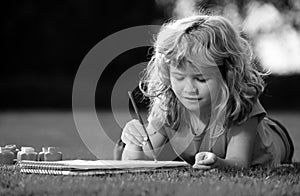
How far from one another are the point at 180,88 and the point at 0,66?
7.42m

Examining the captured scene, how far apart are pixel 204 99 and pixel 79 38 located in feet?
24.5

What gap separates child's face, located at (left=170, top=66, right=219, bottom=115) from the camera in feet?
6.31

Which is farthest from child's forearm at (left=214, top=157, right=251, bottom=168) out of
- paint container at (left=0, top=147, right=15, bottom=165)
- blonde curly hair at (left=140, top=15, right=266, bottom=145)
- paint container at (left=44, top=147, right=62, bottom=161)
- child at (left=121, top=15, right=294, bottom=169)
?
paint container at (left=0, top=147, right=15, bottom=165)

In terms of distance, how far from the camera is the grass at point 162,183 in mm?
1370

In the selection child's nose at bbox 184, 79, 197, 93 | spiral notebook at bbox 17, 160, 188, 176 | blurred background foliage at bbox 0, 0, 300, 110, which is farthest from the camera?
blurred background foliage at bbox 0, 0, 300, 110

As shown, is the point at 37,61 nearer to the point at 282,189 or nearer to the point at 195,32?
the point at 195,32

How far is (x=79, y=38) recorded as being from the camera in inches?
365

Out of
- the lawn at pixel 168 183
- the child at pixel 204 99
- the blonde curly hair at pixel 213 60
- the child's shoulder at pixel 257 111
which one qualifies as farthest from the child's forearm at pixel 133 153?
the child's shoulder at pixel 257 111

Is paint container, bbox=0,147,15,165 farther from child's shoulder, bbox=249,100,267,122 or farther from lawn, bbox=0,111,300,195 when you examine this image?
child's shoulder, bbox=249,100,267,122

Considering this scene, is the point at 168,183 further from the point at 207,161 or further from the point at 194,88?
the point at 194,88

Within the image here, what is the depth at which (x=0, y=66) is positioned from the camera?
355 inches

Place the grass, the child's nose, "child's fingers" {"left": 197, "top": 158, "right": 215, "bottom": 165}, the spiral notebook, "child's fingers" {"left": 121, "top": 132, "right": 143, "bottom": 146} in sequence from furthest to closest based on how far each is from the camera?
"child's fingers" {"left": 121, "top": 132, "right": 143, "bottom": 146}
the child's nose
"child's fingers" {"left": 197, "top": 158, "right": 215, "bottom": 165}
the spiral notebook
the grass

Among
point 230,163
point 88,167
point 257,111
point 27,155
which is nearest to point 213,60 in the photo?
point 257,111

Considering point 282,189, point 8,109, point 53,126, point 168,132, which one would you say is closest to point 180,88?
point 168,132
